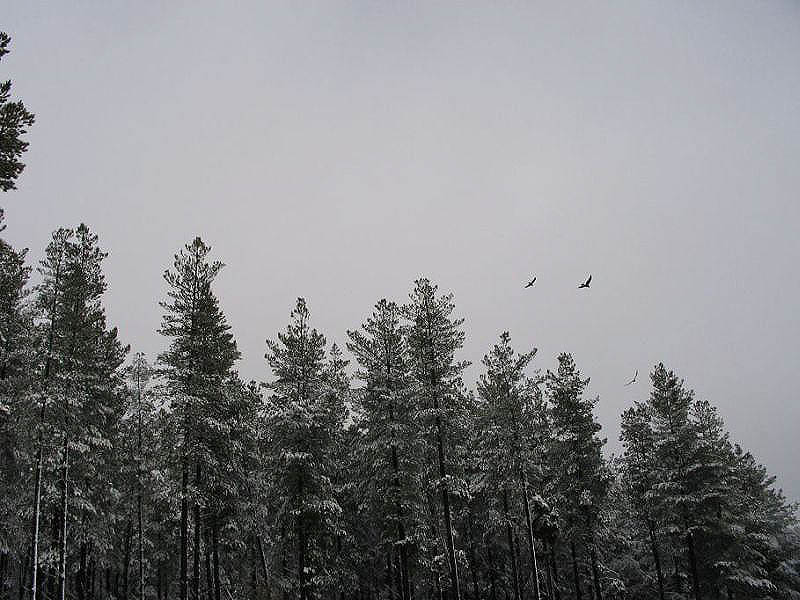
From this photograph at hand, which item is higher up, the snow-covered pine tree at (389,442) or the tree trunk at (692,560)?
the snow-covered pine tree at (389,442)

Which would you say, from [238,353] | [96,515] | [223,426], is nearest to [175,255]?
[238,353]

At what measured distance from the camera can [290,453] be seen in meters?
26.9

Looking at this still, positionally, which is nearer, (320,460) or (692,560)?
(320,460)

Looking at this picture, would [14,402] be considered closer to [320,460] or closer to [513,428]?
[320,460]

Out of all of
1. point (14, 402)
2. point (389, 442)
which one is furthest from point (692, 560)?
point (14, 402)

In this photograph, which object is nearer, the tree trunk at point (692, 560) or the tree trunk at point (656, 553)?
the tree trunk at point (692, 560)

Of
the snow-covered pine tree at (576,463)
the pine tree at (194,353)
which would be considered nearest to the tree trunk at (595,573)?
the snow-covered pine tree at (576,463)

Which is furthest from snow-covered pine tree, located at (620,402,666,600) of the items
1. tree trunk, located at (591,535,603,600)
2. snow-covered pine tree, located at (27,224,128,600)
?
snow-covered pine tree, located at (27,224,128,600)

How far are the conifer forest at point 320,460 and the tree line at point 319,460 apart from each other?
0.39ft

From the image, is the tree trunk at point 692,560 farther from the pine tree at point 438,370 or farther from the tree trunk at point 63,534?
the tree trunk at point 63,534

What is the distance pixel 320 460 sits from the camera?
28.1 metres

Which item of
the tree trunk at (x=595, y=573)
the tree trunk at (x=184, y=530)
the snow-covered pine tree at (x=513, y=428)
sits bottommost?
the tree trunk at (x=595, y=573)

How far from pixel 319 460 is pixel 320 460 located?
0.08 meters

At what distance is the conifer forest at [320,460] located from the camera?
2455 cm
